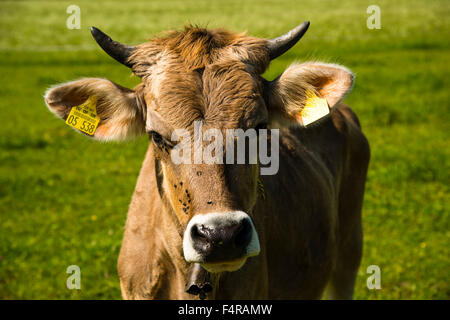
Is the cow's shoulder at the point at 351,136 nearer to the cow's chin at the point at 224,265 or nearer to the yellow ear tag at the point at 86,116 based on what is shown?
the yellow ear tag at the point at 86,116

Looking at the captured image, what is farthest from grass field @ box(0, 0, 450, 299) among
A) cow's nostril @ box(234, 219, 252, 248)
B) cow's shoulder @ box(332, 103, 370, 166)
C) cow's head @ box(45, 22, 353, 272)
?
cow's nostril @ box(234, 219, 252, 248)

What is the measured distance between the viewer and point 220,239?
9.32 ft

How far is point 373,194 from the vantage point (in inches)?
357

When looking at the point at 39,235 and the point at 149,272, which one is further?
the point at 39,235

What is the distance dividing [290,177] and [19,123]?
10926mm

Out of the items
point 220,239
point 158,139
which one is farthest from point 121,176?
point 220,239

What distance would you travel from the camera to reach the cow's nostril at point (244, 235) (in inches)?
114

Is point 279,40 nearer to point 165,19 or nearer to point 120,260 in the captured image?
point 120,260

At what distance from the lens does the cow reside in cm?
309

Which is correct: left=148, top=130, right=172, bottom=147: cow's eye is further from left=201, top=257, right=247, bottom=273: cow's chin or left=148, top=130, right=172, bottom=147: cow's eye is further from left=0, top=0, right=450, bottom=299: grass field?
left=0, top=0, right=450, bottom=299: grass field

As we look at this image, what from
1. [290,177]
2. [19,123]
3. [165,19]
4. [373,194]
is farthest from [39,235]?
[165,19]

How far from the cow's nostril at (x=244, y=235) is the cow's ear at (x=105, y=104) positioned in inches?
50.4

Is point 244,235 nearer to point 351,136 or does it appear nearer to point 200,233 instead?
point 200,233

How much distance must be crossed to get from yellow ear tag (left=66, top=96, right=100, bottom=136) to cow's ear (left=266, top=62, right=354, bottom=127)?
48.0 inches
